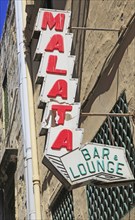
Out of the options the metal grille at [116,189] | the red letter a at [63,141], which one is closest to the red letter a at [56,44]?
the metal grille at [116,189]

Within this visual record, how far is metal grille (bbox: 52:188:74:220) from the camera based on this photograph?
9.66 m

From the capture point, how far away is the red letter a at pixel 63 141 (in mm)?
6961

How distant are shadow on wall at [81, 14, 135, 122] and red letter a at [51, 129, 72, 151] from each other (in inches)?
39.2

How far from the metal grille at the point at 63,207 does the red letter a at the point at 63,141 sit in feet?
8.78

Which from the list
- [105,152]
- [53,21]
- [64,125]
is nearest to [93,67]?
[53,21]

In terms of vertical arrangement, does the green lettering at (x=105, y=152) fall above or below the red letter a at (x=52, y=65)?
below

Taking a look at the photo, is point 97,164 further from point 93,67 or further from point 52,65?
point 93,67

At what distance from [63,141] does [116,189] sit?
0.90 meters

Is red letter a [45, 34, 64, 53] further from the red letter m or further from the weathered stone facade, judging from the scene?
the weathered stone facade

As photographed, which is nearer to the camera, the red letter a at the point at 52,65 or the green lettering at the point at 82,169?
the green lettering at the point at 82,169

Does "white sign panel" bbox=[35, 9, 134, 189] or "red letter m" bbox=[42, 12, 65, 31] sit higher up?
"red letter m" bbox=[42, 12, 65, 31]

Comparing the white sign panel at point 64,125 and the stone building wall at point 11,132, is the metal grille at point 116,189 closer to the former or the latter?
the white sign panel at point 64,125

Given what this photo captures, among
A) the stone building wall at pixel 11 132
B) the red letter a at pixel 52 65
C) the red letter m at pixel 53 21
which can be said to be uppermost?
the red letter m at pixel 53 21

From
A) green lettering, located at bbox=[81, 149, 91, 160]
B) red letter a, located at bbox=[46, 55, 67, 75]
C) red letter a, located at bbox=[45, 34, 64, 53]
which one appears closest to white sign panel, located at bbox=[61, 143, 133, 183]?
green lettering, located at bbox=[81, 149, 91, 160]
